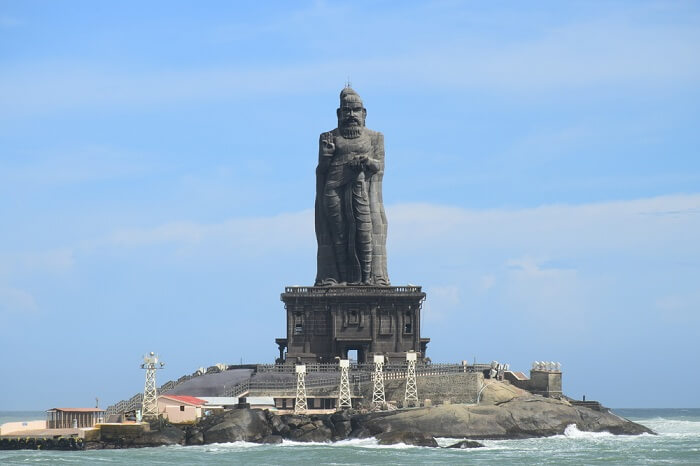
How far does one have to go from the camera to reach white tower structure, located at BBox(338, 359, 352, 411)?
9475cm

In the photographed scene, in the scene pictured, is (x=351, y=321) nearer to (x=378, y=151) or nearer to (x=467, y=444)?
(x=378, y=151)

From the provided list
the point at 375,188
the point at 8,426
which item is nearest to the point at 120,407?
the point at 8,426

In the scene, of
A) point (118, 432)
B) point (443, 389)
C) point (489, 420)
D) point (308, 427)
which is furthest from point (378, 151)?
point (118, 432)

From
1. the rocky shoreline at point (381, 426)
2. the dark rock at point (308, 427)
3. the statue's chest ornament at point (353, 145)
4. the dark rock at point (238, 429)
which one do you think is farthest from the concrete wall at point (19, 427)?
the statue's chest ornament at point (353, 145)

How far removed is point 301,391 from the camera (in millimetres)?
97062

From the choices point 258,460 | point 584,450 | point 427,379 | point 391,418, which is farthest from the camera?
point 427,379

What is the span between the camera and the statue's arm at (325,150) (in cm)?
11031

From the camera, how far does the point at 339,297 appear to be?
10769cm

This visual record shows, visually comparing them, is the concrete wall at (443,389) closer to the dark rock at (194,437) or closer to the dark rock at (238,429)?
the dark rock at (238,429)

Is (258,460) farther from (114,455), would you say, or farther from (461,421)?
(461,421)

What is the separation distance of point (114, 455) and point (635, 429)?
30.5 m

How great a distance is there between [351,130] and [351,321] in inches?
505

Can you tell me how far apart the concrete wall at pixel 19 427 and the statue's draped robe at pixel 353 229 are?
24679 millimetres

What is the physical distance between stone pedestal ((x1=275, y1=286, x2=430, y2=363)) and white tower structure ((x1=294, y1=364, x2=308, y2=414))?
380 inches
